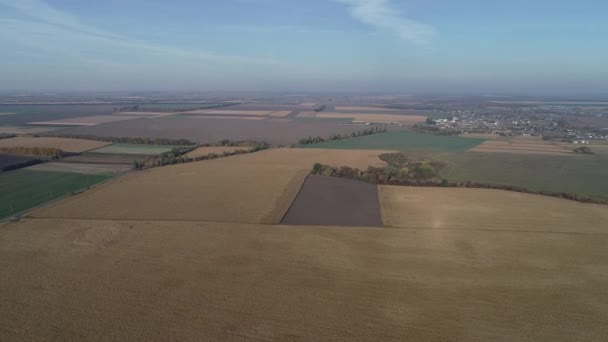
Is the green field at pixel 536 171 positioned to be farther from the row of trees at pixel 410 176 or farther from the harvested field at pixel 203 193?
the harvested field at pixel 203 193

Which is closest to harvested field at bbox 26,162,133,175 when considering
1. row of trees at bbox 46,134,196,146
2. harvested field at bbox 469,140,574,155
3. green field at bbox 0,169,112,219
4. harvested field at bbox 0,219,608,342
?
green field at bbox 0,169,112,219

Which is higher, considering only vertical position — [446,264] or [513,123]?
[513,123]

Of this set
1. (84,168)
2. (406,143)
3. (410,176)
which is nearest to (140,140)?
(84,168)

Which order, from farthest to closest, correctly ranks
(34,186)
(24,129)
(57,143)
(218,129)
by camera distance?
(218,129)
(24,129)
(57,143)
(34,186)

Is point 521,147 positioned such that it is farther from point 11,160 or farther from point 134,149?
point 11,160

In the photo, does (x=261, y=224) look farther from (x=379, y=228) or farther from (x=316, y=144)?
(x=316, y=144)

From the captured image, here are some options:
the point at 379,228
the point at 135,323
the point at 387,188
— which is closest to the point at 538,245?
the point at 379,228

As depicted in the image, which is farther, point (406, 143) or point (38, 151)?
point (406, 143)
